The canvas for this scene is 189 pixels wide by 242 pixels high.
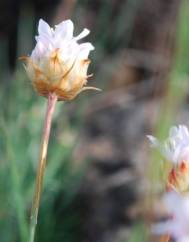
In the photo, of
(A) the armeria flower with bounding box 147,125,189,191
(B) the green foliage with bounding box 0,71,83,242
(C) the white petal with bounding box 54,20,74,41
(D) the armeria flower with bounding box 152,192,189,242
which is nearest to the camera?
(D) the armeria flower with bounding box 152,192,189,242

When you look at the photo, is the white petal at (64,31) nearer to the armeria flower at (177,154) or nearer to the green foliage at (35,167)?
the armeria flower at (177,154)

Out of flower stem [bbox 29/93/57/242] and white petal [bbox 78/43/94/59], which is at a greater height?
white petal [bbox 78/43/94/59]

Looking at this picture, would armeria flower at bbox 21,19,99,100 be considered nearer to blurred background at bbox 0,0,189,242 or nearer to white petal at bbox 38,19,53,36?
white petal at bbox 38,19,53,36

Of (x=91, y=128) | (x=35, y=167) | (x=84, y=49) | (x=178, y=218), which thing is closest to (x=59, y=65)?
(x=84, y=49)

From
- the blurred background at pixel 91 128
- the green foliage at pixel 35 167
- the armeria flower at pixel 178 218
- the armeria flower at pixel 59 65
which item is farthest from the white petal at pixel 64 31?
the green foliage at pixel 35 167

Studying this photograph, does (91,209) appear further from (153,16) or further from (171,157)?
Answer: (171,157)

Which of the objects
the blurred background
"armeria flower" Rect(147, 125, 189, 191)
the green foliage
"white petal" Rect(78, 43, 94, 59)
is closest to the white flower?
"armeria flower" Rect(147, 125, 189, 191)

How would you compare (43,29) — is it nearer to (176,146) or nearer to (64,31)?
(64,31)
